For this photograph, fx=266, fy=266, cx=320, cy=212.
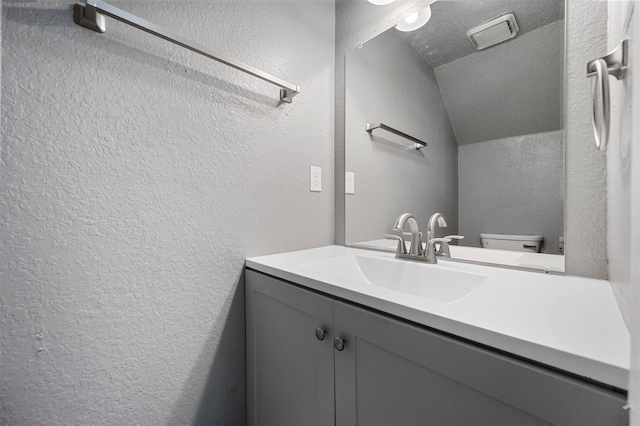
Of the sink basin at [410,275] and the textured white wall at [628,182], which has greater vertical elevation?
the textured white wall at [628,182]

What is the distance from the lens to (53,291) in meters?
0.62

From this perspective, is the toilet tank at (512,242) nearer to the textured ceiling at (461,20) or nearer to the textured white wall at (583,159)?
the textured white wall at (583,159)

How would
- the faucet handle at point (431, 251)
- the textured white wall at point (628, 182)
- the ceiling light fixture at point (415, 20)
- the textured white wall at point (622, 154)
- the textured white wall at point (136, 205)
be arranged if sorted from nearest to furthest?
1. the textured white wall at point (628, 182)
2. the textured white wall at point (622, 154)
3. the textured white wall at point (136, 205)
4. the faucet handle at point (431, 251)
5. the ceiling light fixture at point (415, 20)

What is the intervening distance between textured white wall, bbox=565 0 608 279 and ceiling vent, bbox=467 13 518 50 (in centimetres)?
15

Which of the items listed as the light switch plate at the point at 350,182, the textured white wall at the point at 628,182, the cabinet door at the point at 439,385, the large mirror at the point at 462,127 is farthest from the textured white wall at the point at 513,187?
the cabinet door at the point at 439,385

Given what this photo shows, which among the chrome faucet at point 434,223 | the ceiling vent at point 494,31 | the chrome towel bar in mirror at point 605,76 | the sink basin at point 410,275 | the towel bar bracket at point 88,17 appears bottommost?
the sink basin at point 410,275

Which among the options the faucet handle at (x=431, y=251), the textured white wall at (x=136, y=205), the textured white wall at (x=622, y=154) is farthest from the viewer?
the faucet handle at (x=431, y=251)

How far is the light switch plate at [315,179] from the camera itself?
1.22 m

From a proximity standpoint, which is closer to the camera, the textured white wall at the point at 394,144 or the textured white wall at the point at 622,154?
the textured white wall at the point at 622,154

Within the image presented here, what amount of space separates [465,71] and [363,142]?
18.8 inches

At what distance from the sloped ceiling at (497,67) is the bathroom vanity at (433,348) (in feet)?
1.61

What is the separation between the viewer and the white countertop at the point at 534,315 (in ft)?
1.17

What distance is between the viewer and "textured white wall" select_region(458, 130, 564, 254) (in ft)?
2.57

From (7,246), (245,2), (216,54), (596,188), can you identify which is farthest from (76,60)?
(596,188)
